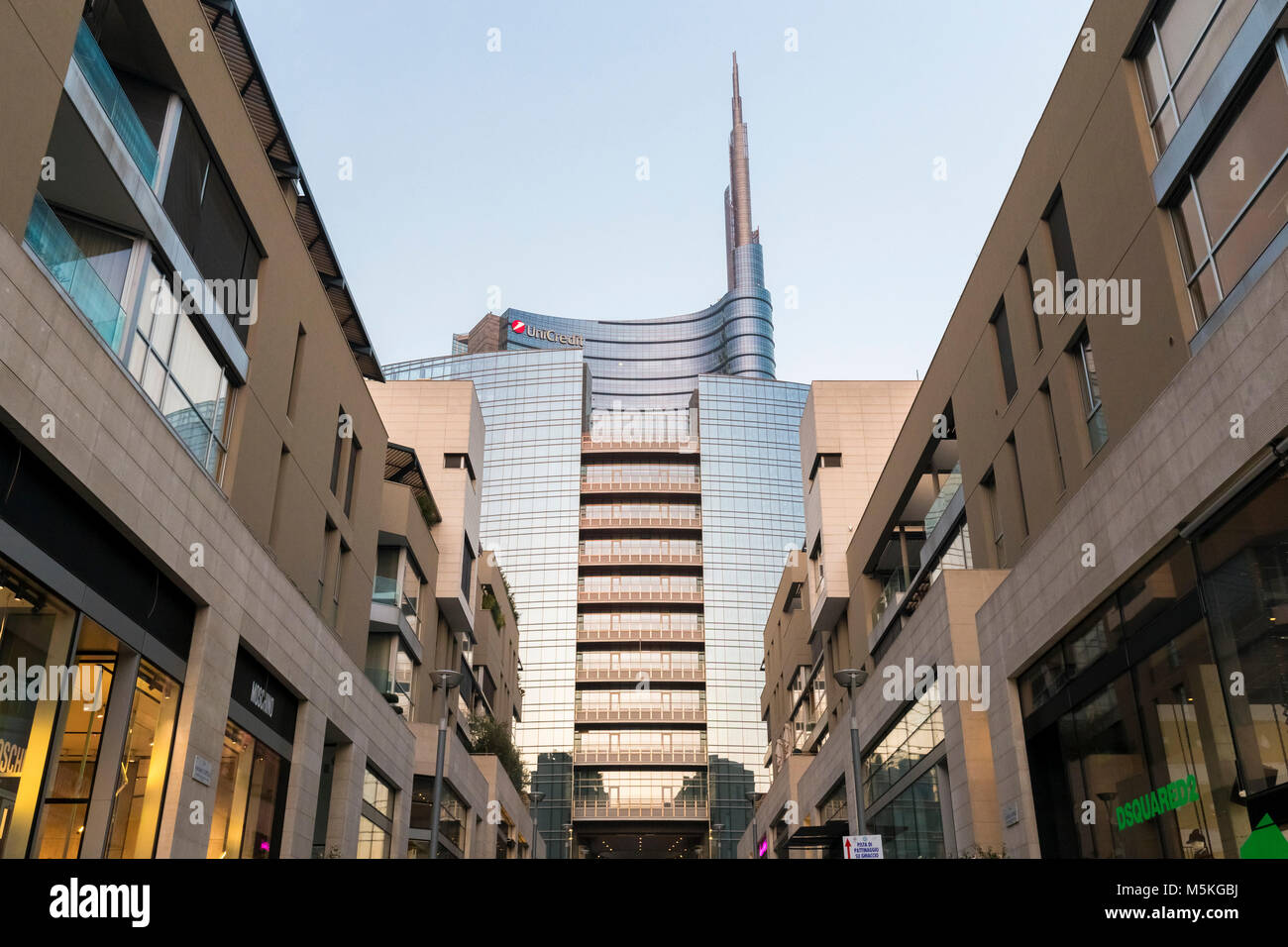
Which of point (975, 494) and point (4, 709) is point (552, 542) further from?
point (4, 709)

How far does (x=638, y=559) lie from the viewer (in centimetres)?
11100

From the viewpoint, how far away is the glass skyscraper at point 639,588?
104 m

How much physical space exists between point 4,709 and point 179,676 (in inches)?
219

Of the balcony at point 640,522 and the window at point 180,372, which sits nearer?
the window at point 180,372

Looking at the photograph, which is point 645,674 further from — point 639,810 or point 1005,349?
point 1005,349

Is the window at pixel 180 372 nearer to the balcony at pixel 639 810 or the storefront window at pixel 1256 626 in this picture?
the storefront window at pixel 1256 626

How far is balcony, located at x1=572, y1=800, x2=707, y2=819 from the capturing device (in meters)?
102

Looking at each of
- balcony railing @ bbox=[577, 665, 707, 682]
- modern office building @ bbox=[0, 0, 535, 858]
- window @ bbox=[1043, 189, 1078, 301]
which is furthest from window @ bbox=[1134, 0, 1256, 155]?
balcony railing @ bbox=[577, 665, 707, 682]

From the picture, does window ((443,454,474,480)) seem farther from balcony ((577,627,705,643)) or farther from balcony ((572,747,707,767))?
balcony ((572,747,707,767))

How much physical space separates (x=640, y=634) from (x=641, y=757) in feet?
39.1

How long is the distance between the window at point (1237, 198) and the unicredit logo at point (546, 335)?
158 metres

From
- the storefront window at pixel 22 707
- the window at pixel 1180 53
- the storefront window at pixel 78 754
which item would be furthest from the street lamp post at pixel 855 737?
the storefront window at pixel 22 707

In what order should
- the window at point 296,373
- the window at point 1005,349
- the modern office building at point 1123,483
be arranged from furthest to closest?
the window at point 1005,349
the window at point 296,373
the modern office building at point 1123,483

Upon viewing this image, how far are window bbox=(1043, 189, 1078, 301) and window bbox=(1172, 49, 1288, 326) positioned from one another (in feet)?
16.2
